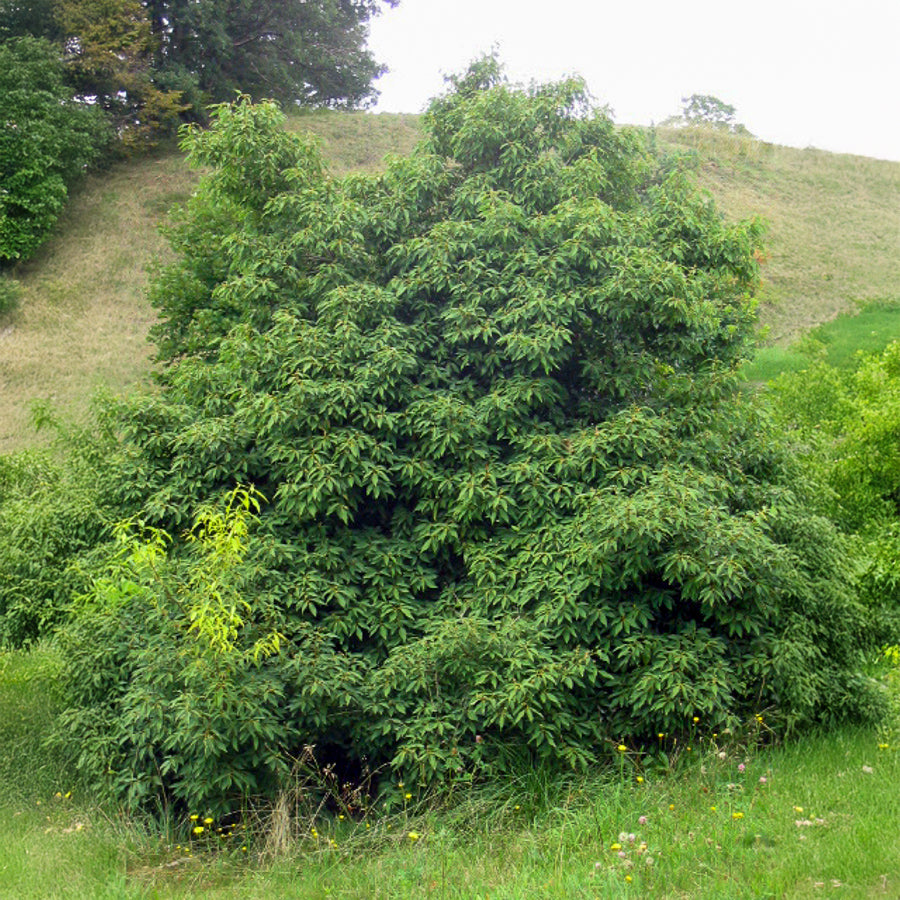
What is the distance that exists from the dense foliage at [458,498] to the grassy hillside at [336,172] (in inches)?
624

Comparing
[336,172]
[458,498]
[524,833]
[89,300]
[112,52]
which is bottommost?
[89,300]

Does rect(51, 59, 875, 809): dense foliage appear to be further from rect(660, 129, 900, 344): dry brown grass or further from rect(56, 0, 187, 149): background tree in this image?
rect(56, 0, 187, 149): background tree

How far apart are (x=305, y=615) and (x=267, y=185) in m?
5.14

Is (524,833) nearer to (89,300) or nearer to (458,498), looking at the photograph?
(458,498)

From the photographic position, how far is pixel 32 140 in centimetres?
3431

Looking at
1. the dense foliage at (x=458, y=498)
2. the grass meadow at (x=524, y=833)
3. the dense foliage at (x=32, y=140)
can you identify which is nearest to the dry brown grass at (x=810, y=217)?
the dense foliage at (x=32, y=140)

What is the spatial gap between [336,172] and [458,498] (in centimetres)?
3526

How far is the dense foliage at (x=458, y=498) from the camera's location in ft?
25.0

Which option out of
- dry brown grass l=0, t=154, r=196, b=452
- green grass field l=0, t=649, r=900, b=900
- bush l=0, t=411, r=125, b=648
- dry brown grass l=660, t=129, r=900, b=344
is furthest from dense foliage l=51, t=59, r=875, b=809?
dry brown grass l=660, t=129, r=900, b=344

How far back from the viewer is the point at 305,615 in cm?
845

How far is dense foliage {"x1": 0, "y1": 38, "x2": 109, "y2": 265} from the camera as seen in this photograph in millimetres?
34281

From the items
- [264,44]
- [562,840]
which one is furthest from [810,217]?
[562,840]

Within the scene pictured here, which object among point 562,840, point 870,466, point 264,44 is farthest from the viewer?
point 264,44

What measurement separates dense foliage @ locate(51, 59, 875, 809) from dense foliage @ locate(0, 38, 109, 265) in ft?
89.6
